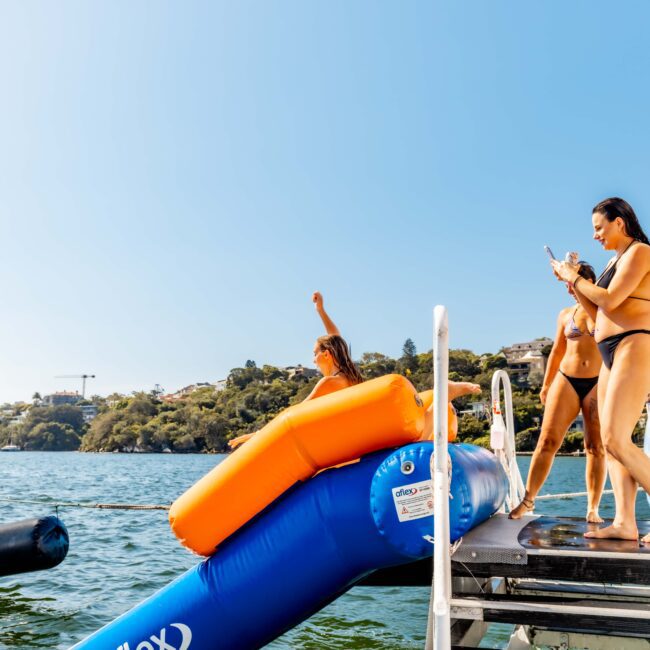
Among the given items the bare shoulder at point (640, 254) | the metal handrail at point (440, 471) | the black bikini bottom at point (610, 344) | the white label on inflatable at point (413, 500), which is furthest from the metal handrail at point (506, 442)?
the metal handrail at point (440, 471)

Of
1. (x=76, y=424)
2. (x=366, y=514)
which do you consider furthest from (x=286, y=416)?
(x=76, y=424)

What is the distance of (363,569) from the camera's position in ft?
10.7

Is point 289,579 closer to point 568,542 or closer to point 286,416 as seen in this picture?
point 286,416

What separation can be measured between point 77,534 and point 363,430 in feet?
44.4

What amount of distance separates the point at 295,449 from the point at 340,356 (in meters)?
1.54

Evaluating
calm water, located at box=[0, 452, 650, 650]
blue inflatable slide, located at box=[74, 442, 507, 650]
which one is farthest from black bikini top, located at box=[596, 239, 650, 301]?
calm water, located at box=[0, 452, 650, 650]

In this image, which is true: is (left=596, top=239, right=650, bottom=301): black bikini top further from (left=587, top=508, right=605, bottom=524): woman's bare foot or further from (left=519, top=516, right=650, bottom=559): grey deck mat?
(left=587, top=508, right=605, bottom=524): woman's bare foot

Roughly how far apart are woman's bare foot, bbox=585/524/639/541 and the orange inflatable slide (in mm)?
983

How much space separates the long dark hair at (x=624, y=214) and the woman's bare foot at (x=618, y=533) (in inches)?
57.5

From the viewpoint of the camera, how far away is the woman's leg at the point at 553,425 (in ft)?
14.7

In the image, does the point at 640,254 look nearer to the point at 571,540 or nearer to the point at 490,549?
the point at 571,540

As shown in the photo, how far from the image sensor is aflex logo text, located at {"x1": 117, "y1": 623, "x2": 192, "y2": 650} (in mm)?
3443

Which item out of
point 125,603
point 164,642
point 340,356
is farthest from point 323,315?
point 125,603

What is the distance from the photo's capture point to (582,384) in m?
4.45
